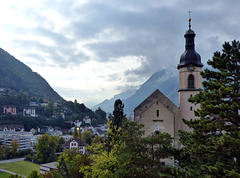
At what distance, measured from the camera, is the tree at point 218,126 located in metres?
10.2

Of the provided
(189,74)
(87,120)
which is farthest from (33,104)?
(189,74)

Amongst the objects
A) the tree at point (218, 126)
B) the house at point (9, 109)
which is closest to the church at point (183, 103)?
the tree at point (218, 126)

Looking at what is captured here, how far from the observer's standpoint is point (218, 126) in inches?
435

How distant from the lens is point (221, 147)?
10219 millimetres

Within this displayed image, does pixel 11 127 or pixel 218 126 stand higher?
pixel 218 126

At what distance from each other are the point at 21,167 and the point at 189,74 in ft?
151

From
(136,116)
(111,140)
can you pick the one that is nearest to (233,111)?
(111,140)

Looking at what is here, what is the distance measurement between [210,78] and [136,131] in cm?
606

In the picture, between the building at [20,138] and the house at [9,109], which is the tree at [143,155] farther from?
the house at [9,109]

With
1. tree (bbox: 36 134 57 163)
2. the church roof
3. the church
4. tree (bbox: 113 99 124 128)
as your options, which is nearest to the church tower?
the church

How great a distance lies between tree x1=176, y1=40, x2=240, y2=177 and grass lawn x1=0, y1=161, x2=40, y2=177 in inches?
1851

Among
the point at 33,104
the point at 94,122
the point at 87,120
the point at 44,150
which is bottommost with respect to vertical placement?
the point at 44,150

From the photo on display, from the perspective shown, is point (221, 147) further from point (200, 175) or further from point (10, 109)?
point (10, 109)

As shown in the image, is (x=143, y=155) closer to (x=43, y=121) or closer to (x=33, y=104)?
(x=43, y=121)
